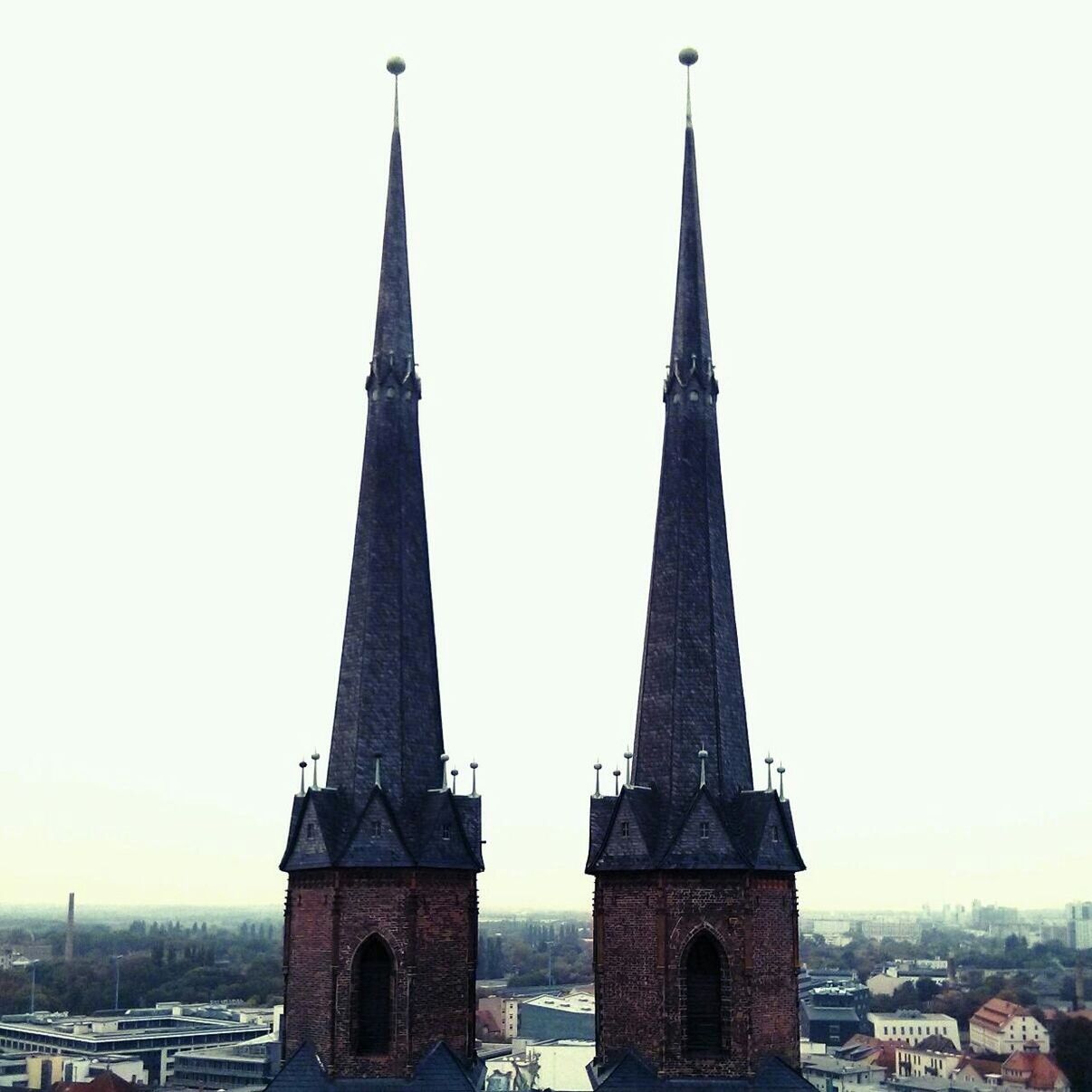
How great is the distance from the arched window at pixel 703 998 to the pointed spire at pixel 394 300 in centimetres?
1713

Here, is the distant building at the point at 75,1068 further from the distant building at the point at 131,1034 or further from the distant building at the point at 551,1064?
the distant building at the point at 551,1064

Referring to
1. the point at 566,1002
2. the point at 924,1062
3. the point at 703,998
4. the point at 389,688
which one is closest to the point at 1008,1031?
the point at 924,1062

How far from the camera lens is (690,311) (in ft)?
147

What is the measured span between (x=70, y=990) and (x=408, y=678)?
562 ft

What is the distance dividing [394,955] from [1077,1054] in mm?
112844

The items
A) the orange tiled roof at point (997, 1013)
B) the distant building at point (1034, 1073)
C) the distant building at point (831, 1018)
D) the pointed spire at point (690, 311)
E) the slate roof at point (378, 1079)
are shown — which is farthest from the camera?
the distant building at point (831, 1018)

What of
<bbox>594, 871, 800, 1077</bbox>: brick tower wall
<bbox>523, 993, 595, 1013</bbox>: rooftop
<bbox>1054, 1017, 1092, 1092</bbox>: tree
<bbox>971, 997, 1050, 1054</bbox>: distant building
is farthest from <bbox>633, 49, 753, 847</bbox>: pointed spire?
<bbox>971, 997, 1050, 1054</bbox>: distant building

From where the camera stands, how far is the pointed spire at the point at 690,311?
4403cm

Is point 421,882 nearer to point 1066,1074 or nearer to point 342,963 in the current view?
point 342,963

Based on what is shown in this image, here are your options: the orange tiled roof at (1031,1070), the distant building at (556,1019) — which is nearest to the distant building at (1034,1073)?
the orange tiled roof at (1031,1070)

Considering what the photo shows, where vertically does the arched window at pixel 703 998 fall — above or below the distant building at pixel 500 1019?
above

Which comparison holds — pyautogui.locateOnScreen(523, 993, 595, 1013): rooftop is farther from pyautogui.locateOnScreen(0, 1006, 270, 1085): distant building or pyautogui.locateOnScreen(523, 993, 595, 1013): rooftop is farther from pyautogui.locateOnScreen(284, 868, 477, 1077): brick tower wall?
pyautogui.locateOnScreen(284, 868, 477, 1077): brick tower wall

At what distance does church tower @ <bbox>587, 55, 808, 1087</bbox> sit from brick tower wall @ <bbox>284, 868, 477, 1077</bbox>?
3.69m

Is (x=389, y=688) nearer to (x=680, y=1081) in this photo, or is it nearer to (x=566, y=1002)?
(x=680, y=1081)
